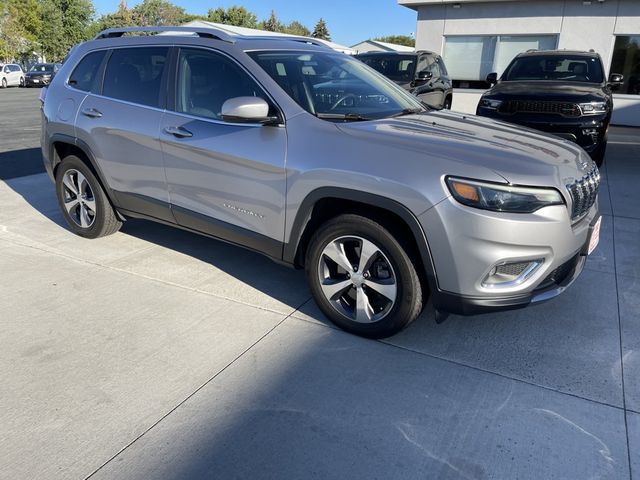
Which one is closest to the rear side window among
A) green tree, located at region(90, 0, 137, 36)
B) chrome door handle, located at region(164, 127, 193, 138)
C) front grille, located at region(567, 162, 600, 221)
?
chrome door handle, located at region(164, 127, 193, 138)

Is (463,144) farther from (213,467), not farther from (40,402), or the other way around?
(40,402)

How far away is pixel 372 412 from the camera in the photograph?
8.50 ft

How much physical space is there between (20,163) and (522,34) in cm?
1326

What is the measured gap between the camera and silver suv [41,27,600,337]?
8.91ft

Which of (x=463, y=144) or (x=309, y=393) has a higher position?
(x=463, y=144)

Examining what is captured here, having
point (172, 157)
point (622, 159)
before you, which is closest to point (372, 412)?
point (172, 157)

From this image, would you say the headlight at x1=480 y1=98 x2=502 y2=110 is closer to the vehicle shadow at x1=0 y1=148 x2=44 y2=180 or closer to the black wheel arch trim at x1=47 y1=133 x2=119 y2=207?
the black wheel arch trim at x1=47 y1=133 x2=119 y2=207

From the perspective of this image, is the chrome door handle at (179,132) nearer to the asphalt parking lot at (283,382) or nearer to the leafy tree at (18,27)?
the asphalt parking lot at (283,382)

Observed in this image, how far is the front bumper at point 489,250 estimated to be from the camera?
2648mm

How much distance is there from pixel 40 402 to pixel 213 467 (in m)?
1.05

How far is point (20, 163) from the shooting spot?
844 cm

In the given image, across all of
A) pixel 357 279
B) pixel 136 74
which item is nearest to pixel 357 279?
pixel 357 279

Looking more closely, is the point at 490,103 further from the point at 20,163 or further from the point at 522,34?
the point at 522,34

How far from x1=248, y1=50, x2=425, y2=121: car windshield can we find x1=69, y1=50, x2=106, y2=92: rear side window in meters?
1.78
